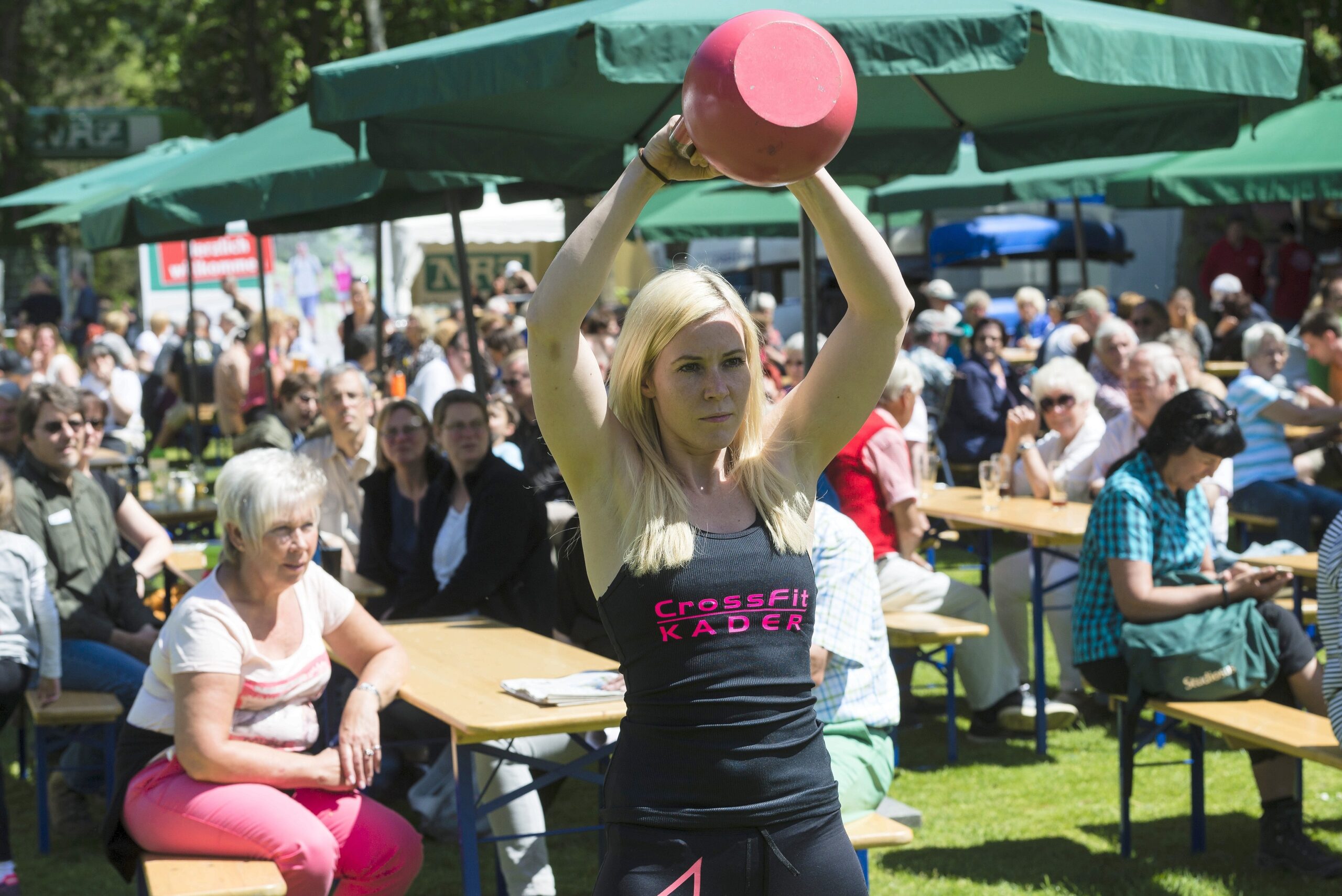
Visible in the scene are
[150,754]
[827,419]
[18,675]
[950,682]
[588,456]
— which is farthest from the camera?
[950,682]

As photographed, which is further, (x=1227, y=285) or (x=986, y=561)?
(x=1227, y=285)

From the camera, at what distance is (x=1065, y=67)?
13.9 ft

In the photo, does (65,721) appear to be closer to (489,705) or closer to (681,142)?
(489,705)

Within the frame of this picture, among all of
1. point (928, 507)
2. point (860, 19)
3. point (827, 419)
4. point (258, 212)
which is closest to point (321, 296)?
point (258, 212)

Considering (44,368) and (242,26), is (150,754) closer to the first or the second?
(44,368)

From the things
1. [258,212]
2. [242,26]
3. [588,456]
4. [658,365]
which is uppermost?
[242,26]

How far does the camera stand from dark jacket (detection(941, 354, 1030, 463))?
30.7 ft

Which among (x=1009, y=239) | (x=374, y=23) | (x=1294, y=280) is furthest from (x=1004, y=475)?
(x=1009, y=239)

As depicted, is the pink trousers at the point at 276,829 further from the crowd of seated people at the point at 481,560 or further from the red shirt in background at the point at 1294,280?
the red shirt in background at the point at 1294,280

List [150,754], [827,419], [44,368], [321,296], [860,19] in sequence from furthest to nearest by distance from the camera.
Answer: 1. [321,296]
2. [44,368]
3. [860,19]
4. [150,754]
5. [827,419]

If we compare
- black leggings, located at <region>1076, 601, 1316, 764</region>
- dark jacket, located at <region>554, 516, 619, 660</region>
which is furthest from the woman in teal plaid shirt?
dark jacket, located at <region>554, 516, 619, 660</region>

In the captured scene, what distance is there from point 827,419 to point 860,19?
209cm

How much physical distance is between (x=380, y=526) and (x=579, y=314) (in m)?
3.80

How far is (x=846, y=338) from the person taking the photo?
227 cm
